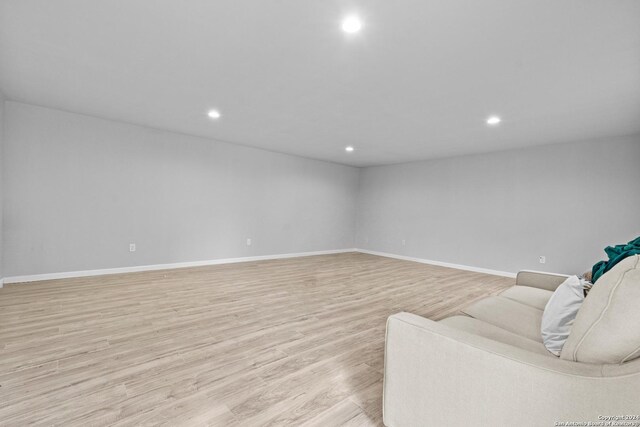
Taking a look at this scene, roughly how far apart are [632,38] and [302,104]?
290cm

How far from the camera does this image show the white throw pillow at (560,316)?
4.55ft

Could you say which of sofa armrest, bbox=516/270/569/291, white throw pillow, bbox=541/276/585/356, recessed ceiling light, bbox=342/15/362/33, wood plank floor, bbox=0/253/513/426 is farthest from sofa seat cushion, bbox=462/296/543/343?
recessed ceiling light, bbox=342/15/362/33

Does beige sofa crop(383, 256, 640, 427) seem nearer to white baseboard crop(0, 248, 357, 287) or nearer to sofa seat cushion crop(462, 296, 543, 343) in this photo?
sofa seat cushion crop(462, 296, 543, 343)

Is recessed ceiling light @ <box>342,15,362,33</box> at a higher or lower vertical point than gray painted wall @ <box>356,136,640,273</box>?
higher

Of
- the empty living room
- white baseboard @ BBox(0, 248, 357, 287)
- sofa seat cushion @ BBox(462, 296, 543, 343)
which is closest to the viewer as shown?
the empty living room

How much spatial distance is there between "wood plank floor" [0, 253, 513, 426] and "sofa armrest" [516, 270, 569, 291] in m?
0.90

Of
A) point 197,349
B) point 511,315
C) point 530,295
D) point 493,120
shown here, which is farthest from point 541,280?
point 197,349

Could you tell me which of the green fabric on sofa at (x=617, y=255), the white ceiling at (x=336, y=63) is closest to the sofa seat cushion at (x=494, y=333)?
the green fabric on sofa at (x=617, y=255)

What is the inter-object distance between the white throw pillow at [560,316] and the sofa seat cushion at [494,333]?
2.1 inches

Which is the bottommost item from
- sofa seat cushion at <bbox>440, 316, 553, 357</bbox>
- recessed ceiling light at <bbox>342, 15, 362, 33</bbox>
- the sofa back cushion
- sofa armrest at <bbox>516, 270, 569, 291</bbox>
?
sofa seat cushion at <bbox>440, 316, 553, 357</bbox>

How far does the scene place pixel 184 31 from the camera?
2115 mm

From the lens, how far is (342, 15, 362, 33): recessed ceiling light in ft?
6.27

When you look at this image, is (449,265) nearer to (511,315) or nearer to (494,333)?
(511,315)

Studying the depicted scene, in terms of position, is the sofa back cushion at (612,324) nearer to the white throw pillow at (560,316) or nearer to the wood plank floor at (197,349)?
the white throw pillow at (560,316)
